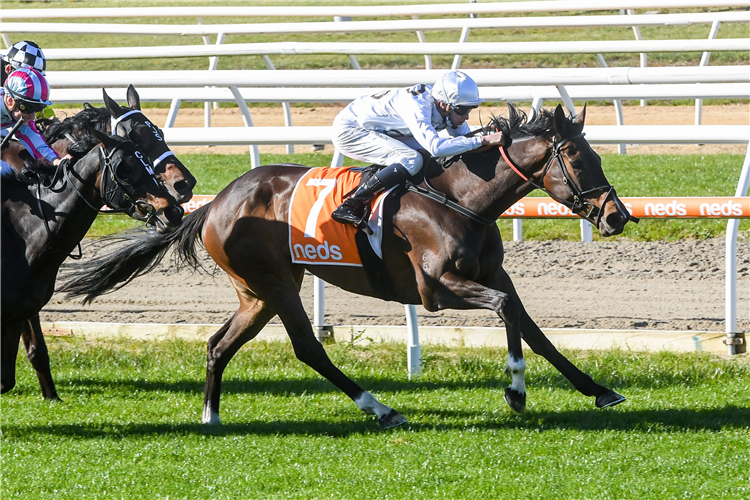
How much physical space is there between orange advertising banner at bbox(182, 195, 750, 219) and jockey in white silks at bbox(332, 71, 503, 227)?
821 mm

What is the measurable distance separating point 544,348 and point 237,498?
1835 mm

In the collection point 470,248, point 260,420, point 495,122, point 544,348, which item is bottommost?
point 260,420

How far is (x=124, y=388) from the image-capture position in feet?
19.0

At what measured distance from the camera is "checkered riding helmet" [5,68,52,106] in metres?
4.86

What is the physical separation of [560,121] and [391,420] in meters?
1.69

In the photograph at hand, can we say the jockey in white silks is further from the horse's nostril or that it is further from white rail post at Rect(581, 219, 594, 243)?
white rail post at Rect(581, 219, 594, 243)

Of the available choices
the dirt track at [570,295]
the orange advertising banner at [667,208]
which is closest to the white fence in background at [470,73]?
the orange advertising banner at [667,208]

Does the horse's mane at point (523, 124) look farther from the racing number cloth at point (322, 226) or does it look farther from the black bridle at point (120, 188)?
the black bridle at point (120, 188)

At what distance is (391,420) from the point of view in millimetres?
4891

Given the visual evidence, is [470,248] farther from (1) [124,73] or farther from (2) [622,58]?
(2) [622,58]

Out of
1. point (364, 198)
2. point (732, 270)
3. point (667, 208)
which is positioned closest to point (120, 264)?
point (364, 198)

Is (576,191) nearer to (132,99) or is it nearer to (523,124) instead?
(523,124)

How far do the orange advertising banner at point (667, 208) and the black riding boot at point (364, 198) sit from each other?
1.07 metres

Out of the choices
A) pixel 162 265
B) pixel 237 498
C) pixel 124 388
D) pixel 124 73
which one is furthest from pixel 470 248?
pixel 162 265
